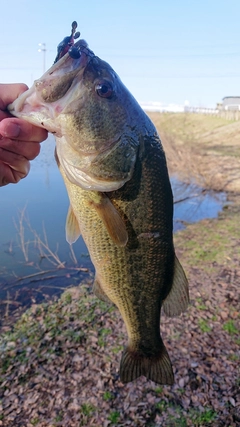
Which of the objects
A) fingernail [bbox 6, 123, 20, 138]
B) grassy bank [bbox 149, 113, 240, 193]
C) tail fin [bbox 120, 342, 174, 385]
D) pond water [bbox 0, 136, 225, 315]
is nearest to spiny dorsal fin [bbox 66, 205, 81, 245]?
fingernail [bbox 6, 123, 20, 138]

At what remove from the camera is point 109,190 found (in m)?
1.91

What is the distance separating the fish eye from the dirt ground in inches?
142

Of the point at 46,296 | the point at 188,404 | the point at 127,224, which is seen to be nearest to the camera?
the point at 127,224

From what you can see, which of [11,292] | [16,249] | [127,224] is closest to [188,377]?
[127,224]

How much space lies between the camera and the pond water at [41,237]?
811 cm

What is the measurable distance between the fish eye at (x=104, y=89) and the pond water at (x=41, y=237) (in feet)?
20.0

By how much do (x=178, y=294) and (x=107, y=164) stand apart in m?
0.95

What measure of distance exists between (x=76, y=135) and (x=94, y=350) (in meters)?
4.12

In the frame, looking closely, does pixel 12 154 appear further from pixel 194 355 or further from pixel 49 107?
pixel 194 355

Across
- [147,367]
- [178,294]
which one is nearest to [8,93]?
[178,294]

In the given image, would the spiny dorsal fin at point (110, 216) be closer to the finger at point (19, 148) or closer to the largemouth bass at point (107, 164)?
the largemouth bass at point (107, 164)

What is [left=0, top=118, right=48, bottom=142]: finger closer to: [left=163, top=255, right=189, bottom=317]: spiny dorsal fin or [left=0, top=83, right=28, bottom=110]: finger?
[left=0, top=83, right=28, bottom=110]: finger

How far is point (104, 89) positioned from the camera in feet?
6.20

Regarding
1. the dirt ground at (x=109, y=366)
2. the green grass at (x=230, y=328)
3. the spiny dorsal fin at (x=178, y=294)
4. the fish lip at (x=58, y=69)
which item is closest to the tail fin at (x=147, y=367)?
the spiny dorsal fin at (x=178, y=294)
